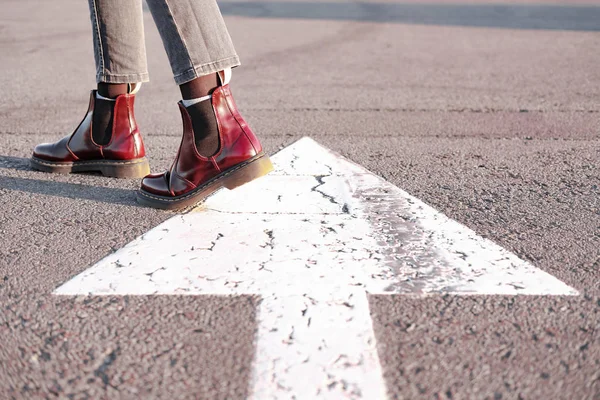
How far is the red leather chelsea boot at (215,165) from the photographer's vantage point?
266 centimetres

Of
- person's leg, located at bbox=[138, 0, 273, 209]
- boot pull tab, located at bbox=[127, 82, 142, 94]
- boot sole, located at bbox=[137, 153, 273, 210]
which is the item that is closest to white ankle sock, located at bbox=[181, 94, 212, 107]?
person's leg, located at bbox=[138, 0, 273, 209]

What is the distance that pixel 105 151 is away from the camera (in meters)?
3.08

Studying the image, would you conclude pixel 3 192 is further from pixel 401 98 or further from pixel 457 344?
pixel 401 98

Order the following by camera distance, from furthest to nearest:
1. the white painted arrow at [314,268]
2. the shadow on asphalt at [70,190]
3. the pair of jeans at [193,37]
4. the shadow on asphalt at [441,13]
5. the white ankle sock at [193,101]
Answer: the shadow on asphalt at [441,13] → the shadow on asphalt at [70,190] → the white ankle sock at [193,101] → the pair of jeans at [193,37] → the white painted arrow at [314,268]

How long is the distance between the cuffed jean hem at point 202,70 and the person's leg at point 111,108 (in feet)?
1.70

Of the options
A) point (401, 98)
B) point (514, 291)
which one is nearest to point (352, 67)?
point (401, 98)

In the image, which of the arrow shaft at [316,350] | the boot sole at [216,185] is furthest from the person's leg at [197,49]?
the arrow shaft at [316,350]

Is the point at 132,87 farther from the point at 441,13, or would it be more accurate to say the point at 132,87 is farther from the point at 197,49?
the point at 441,13

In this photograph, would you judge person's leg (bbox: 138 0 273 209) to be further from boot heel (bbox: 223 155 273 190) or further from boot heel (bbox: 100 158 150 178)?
boot heel (bbox: 100 158 150 178)

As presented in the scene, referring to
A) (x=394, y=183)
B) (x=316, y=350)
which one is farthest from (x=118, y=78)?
(x=316, y=350)

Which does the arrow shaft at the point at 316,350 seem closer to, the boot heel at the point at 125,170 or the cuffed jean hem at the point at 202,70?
the cuffed jean hem at the point at 202,70

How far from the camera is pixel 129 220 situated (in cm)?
258

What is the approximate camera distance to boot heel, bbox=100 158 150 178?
3082 millimetres

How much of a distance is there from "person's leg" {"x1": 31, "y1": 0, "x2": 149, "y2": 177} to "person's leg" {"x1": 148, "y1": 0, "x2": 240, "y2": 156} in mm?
434
